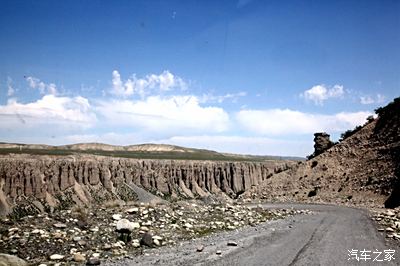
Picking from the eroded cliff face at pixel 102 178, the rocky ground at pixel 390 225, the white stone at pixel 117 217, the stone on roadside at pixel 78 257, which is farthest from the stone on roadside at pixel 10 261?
the eroded cliff face at pixel 102 178

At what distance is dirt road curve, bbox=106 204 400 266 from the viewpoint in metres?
13.5

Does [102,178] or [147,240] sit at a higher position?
[147,240]

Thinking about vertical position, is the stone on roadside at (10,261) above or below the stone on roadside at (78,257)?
above

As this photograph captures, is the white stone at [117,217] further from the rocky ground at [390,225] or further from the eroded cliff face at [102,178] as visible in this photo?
the eroded cliff face at [102,178]

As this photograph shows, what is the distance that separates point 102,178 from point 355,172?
4172 inches

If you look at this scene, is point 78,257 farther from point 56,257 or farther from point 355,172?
point 355,172

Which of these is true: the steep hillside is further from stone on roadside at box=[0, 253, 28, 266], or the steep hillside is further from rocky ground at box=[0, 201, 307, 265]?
stone on roadside at box=[0, 253, 28, 266]

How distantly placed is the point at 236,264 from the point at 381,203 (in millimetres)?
34828

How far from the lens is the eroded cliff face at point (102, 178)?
375 ft

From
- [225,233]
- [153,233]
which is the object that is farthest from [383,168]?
[153,233]

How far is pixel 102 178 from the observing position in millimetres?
139000

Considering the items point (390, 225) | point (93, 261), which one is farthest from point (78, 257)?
point (390, 225)

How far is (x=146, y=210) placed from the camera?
19.5 meters

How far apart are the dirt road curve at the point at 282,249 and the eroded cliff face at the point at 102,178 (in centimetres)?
6622
